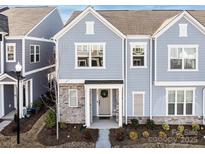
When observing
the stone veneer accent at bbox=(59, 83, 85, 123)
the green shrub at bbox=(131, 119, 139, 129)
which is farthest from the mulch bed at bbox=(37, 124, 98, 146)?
the green shrub at bbox=(131, 119, 139, 129)

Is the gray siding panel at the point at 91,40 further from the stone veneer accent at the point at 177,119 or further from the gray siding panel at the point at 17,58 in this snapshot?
the stone veneer accent at the point at 177,119

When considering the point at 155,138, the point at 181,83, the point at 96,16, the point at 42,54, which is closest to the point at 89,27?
the point at 96,16

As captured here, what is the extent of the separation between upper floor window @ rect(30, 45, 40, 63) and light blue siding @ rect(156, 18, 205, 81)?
5117 millimetres

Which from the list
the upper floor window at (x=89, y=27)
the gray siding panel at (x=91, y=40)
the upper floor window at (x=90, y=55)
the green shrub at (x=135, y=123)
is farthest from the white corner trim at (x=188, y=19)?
the green shrub at (x=135, y=123)

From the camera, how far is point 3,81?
1222 centimetres

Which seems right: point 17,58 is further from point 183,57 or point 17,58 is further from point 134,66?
point 183,57

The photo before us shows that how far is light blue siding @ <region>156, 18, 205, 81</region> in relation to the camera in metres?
11.2

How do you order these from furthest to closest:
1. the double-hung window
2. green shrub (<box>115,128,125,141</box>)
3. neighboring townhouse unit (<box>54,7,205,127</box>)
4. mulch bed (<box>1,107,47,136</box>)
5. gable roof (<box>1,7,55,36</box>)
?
gable roof (<box>1,7,55,36</box>) < the double-hung window < neighboring townhouse unit (<box>54,7,205,127</box>) < mulch bed (<box>1,107,47,136</box>) < green shrub (<box>115,128,125,141</box>)

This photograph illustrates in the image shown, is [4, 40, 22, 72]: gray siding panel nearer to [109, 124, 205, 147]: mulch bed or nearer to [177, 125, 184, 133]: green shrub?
[109, 124, 205, 147]: mulch bed

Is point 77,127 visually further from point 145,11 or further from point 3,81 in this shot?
point 145,11

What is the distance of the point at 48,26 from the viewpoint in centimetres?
1416

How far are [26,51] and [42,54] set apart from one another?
5.55 ft
